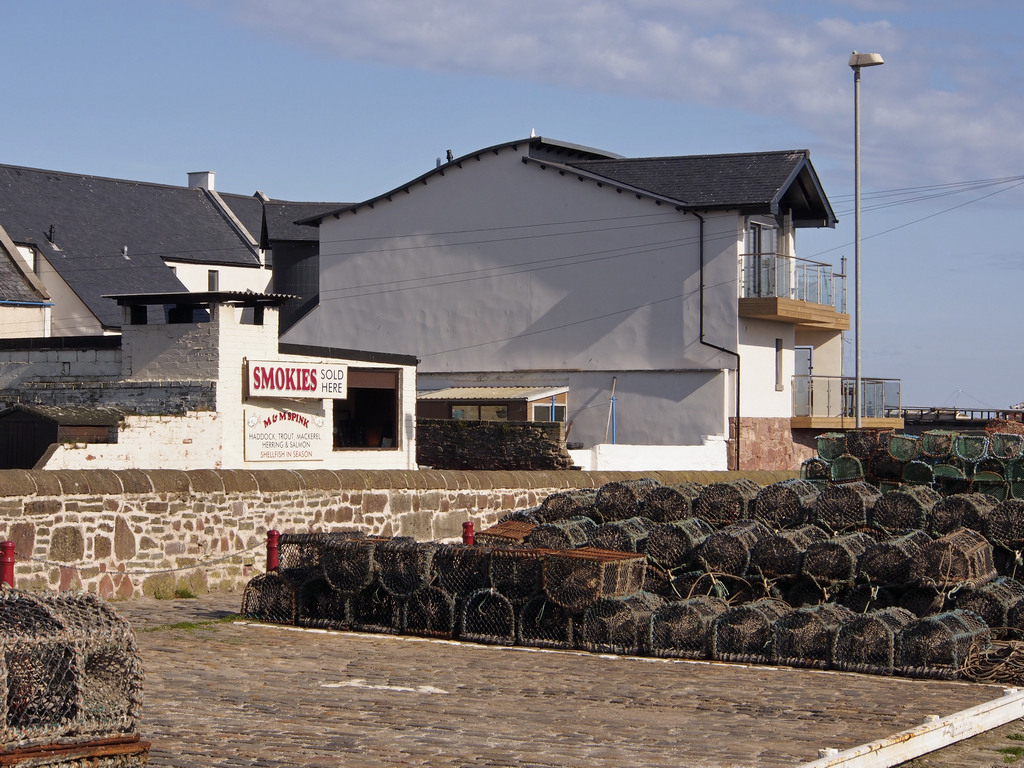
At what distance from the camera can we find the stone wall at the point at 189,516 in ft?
45.2

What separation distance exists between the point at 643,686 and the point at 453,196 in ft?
95.4

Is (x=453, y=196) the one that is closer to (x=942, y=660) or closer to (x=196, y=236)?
(x=196, y=236)

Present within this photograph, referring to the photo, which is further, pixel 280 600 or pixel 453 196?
pixel 453 196

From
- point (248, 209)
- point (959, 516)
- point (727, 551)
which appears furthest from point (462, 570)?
point (248, 209)

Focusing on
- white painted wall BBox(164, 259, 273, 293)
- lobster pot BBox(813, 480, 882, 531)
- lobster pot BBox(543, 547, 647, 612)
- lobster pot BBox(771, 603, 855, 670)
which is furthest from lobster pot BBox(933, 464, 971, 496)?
white painted wall BBox(164, 259, 273, 293)

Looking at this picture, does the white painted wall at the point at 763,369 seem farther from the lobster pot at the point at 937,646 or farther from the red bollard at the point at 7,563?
the red bollard at the point at 7,563

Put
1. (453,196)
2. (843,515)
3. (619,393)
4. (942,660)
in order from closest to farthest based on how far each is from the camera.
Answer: (942,660) < (843,515) < (619,393) < (453,196)

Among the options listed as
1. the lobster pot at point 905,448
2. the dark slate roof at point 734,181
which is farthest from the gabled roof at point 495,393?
the lobster pot at point 905,448

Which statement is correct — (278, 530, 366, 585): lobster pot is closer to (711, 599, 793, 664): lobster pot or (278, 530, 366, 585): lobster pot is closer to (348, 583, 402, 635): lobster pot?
(348, 583, 402, 635): lobster pot

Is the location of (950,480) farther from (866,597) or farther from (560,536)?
(560,536)

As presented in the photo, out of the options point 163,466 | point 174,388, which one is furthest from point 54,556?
point 174,388

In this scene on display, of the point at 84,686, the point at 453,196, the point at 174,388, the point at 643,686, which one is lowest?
the point at 643,686

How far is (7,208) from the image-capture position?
42406 mm

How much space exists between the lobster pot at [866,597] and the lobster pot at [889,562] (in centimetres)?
9
